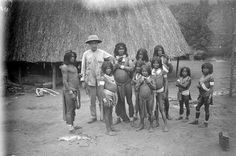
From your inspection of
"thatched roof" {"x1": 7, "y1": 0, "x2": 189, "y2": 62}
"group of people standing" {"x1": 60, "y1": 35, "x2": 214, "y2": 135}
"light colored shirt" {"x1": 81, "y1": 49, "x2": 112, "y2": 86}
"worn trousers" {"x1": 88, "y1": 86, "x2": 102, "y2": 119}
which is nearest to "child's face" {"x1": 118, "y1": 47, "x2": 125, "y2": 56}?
"group of people standing" {"x1": 60, "y1": 35, "x2": 214, "y2": 135}

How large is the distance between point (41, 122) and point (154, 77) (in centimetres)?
279

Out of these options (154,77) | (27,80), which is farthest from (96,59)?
(27,80)

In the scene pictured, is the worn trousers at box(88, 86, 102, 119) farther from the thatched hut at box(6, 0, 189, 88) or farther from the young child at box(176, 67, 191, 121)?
the thatched hut at box(6, 0, 189, 88)

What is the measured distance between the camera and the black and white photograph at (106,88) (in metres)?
4.62

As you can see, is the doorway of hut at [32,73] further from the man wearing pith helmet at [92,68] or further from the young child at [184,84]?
the young child at [184,84]

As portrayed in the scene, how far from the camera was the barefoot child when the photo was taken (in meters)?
4.95

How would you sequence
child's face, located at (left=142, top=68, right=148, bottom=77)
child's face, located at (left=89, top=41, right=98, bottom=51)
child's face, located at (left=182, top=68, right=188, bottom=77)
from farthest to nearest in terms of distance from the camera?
child's face, located at (left=89, top=41, right=98, bottom=51) → child's face, located at (left=182, top=68, right=188, bottom=77) → child's face, located at (left=142, top=68, right=148, bottom=77)

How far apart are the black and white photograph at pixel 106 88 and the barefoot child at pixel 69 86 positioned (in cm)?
2

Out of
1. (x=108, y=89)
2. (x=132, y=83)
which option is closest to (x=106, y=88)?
(x=108, y=89)

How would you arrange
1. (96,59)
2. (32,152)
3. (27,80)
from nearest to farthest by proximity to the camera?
(32,152) → (96,59) → (27,80)

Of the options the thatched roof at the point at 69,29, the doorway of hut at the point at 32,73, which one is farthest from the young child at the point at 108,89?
the doorway of hut at the point at 32,73

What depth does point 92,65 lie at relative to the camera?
19.0 ft

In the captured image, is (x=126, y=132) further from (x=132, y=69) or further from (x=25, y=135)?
(x=25, y=135)

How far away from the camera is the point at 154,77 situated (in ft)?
16.7
